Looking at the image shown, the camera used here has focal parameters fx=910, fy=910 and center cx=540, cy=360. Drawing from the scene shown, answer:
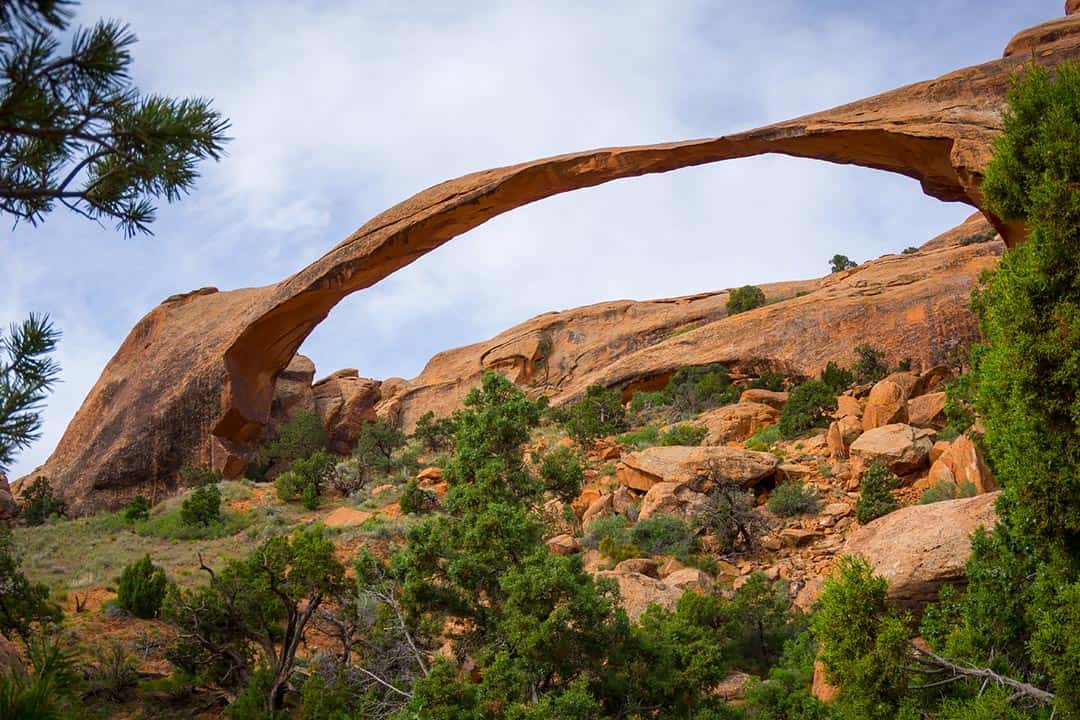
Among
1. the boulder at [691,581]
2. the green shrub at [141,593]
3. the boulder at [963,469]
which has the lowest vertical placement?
the boulder at [691,581]

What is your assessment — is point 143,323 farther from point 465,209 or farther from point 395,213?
point 465,209

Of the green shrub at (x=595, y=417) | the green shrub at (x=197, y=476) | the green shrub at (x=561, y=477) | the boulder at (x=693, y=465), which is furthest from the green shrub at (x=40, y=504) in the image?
the green shrub at (x=561, y=477)

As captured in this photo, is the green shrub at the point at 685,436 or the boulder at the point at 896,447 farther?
the green shrub at the point at 685,436

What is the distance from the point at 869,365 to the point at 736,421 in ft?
13.6

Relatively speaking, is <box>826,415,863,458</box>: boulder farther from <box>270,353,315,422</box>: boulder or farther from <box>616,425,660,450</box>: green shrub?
<box>270,353,315,422</box>: boulder

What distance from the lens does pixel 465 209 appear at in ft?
55.7

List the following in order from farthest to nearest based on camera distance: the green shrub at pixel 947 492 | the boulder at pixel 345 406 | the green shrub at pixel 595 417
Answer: the boulder at pixel 345 406
the green shrub at pixel 595 417
the green shrub at pixel 947 492

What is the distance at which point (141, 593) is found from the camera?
11.4 m

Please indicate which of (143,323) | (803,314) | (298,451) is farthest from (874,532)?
(143,323)

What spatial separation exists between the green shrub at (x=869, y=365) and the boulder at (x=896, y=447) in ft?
21.4

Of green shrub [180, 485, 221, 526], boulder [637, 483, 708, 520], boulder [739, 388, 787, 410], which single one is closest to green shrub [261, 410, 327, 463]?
green shrub [180, 485, 221, 526]

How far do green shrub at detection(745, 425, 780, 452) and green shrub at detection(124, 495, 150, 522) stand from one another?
1277 cm

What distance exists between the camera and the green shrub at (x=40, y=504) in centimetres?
2097

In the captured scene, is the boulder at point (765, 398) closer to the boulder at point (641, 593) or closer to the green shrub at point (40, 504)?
the boulder at point (641, 593)
